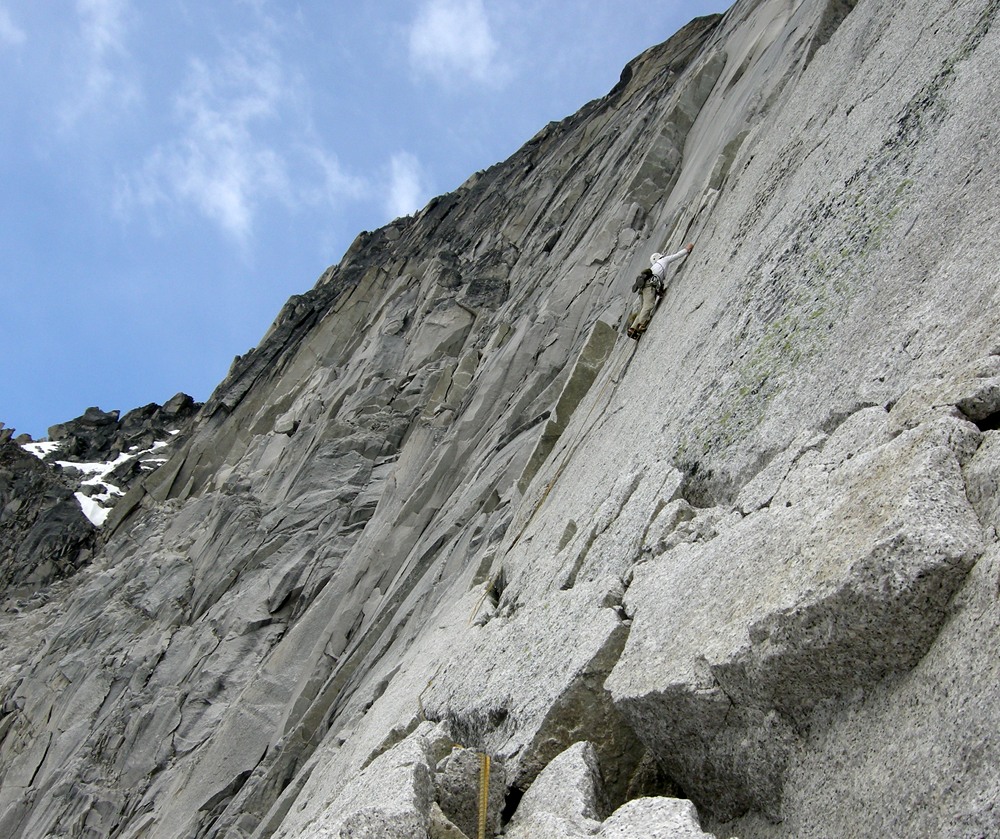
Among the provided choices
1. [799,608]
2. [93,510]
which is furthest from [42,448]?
[799,608]

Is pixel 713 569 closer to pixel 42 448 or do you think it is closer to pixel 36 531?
pixel 36 531

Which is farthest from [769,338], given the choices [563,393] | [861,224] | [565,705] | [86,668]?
Answer: [86,668]

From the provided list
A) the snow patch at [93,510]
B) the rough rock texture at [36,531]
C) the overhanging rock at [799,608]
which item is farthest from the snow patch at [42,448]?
the overhanging rock at [799,608]

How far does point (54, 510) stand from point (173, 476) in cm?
863

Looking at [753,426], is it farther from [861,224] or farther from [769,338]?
[861,224]

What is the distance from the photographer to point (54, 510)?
52781mm

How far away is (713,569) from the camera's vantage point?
5785 millimetres

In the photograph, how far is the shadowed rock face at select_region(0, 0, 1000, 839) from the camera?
14.2 ft

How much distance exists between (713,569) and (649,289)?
8.76 metres

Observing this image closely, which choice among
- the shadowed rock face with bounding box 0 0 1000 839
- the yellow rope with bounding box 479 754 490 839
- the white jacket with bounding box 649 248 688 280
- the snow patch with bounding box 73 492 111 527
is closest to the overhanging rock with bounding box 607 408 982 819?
the shadowed rock face with bounding box 0 0 1000 839

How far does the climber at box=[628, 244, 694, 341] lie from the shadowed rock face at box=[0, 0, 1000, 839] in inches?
12.7

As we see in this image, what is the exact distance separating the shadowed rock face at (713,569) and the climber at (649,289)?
322mm

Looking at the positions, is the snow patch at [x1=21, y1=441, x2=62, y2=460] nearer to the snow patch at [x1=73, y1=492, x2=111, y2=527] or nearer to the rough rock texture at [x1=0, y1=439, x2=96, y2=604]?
the rough rock texture at [x1=0, y1=439, x2=96, y2=604]

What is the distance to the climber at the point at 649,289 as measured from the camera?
13.8 metres
